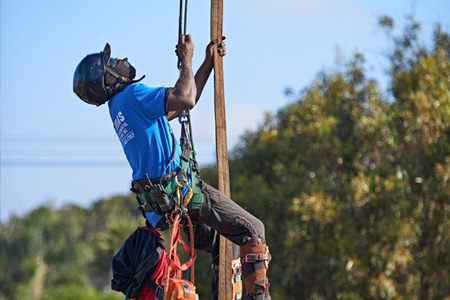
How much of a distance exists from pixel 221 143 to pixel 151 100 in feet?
2.06

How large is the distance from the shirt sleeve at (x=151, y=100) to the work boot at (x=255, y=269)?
1.02 meters

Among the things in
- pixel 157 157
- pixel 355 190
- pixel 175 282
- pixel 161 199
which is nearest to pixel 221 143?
pixel 157 157

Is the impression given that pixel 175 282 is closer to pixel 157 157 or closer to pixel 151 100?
pixel 157 157

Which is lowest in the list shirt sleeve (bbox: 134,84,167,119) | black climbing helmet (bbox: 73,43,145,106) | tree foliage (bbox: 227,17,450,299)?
tree foliage (bbox: 227,17,450,299)

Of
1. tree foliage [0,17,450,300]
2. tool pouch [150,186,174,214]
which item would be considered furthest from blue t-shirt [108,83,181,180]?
tree foliage [0,17,450,300]

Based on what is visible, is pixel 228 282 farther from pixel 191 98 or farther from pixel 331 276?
pixel 331 276

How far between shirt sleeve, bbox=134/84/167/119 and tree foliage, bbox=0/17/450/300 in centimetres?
838

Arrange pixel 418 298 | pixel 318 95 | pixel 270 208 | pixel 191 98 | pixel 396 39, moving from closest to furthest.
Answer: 1. pixel 191 98
2. pixel 418 298
3. pixel 270 208
4. pixel 318 95
5. pixel 396 39

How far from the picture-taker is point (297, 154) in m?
14.3

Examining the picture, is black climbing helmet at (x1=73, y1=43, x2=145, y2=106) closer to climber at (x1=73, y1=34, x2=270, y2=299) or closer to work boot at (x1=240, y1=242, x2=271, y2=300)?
climber at (x1=73, y1=34, x2=270, y2=299)

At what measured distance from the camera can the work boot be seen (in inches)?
183

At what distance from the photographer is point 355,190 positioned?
12805mm

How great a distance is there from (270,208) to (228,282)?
8.96 metres

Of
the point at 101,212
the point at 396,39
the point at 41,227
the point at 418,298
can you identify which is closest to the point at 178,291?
the point at 418,298
